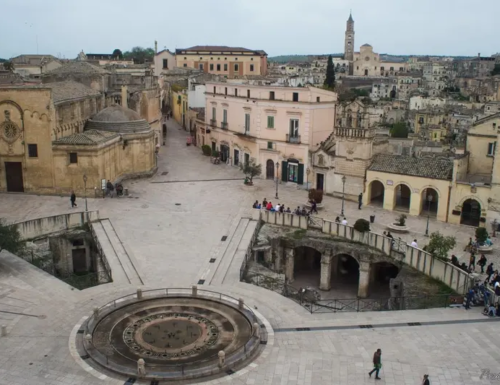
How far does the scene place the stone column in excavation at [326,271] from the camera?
32109 millimetres

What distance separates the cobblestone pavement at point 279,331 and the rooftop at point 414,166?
11.8 ft

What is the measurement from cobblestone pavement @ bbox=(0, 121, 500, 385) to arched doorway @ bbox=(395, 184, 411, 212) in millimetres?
3841

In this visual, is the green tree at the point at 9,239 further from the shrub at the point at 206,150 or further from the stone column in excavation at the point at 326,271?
the shrub at the point at 206,150

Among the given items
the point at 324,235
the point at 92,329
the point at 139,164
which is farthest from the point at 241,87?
the point at 92,329

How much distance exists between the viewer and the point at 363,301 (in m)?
29.8

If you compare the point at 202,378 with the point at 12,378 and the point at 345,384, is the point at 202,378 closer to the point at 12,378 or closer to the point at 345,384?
the point at 345,384

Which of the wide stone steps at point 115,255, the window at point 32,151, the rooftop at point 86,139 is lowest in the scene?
the wide stone steps at point 115,255

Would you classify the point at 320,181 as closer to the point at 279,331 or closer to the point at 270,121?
the point at 270,121

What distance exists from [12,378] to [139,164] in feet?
97.1

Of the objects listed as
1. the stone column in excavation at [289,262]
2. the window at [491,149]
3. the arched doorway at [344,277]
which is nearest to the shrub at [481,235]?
the arched doorway at [344,277]

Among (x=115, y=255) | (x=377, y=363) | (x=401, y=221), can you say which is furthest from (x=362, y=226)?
(x=377, y=363)

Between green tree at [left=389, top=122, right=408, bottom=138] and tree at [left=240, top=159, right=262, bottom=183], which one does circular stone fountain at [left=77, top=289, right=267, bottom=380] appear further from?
green tree at [left=389, top=122, right=408, bottom=138]

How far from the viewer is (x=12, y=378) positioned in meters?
17.6

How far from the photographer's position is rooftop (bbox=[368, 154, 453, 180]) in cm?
3550
